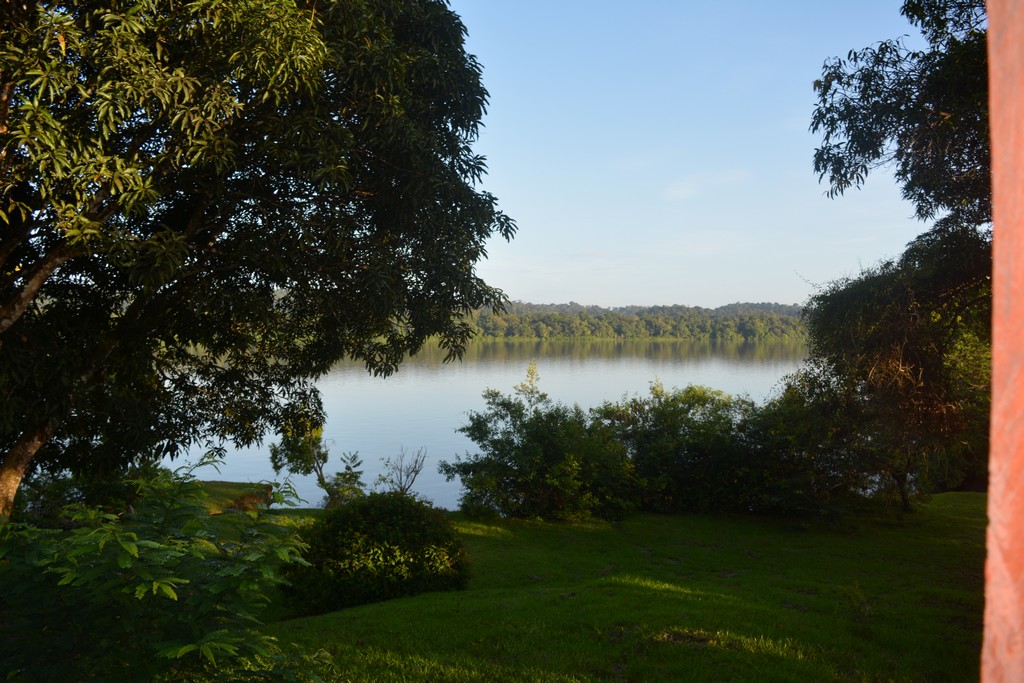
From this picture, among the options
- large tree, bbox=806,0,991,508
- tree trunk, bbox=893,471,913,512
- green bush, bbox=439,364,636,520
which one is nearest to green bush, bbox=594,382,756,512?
green bush, bbox=439,364,636,520

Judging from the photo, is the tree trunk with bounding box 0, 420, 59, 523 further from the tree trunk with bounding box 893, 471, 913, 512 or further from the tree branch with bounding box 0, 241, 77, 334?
the tree trunk with bounding box 893, 471, 913, 512

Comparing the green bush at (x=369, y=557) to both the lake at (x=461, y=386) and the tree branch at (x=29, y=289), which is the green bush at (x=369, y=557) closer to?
the lake at (x=461, y=386)

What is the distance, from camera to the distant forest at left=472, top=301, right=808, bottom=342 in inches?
3888

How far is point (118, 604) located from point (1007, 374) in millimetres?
4786

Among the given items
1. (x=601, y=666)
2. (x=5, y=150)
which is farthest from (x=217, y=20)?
(x=601, y=666)

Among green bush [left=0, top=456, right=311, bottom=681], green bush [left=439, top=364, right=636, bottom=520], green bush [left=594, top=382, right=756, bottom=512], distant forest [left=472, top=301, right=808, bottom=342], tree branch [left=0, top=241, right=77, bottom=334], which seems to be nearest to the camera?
green bush [left=0, top=456, right=311, bottom=681]

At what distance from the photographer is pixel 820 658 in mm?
7461

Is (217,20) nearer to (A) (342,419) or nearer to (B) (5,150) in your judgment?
(B) (5,150)

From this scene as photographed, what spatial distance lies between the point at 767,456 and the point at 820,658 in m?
13.8

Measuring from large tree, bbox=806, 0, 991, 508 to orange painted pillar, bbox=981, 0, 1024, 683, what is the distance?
976 centimetres

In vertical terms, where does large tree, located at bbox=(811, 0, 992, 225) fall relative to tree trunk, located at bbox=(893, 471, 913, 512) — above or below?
above

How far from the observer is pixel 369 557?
11.1m

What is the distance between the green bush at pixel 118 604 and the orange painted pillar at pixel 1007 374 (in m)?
4.07

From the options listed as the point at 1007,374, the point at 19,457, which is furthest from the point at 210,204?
Answer: the point at 1007,374
